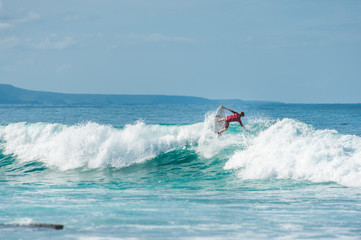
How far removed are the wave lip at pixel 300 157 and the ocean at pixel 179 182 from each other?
41 millimetres

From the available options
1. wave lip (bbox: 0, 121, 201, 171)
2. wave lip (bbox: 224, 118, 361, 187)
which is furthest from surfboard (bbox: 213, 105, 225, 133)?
wave lip (bbox: 0, 121, 201, 171)

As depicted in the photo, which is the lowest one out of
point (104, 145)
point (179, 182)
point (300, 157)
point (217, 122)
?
point (179, 182)

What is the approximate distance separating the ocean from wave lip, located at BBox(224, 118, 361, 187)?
0.13ft

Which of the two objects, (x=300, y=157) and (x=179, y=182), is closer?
(x=179, y=182)

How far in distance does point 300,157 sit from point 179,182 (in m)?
4.13

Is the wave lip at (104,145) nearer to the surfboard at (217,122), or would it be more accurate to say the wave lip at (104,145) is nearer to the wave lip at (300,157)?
the surfboard at (217,122)

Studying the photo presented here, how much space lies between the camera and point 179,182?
1520 cm

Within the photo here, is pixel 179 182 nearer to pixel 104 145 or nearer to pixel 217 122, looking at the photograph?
pixel 217 122

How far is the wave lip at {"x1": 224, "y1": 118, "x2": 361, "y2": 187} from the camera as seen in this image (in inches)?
562

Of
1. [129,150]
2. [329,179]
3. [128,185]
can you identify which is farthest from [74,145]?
[329,179]

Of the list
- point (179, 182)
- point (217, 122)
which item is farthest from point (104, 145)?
point (179, 182)

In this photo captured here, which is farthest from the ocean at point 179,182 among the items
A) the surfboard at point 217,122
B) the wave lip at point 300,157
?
the surfboard at point 217,122

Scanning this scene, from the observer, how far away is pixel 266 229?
8.46 m

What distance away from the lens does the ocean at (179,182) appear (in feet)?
28.1
